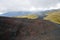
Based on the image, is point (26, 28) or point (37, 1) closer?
point (26, 28)

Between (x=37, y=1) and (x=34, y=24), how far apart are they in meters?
0.69

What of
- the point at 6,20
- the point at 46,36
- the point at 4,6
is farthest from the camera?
the point at 4,6

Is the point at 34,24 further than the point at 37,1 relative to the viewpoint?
No

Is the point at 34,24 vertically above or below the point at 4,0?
below

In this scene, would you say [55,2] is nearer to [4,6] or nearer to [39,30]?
[4,6]

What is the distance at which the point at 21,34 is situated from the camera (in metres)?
0.65

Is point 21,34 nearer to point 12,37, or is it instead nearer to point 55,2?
point 12,37

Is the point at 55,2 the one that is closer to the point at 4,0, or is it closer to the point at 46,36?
the point at 4,0

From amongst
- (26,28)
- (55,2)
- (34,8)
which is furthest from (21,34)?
(55,2)

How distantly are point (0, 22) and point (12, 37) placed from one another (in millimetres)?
117

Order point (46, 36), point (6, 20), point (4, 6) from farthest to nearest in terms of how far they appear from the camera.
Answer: point (4, 6)
point (6, 20)
point (46, 36)

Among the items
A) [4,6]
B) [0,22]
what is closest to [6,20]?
[0,22]

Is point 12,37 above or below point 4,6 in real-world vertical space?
below

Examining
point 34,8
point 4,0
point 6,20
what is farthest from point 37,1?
point 6,20
